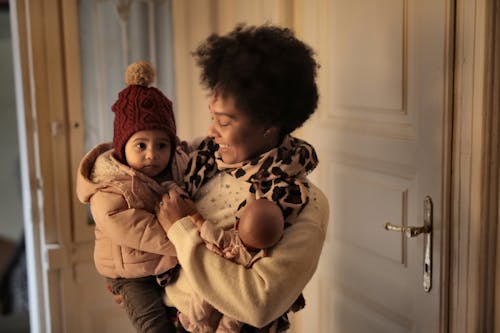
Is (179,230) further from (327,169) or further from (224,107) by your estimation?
(327,169)

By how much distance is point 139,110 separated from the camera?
60.2 inches

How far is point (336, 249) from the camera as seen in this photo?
2150 mm

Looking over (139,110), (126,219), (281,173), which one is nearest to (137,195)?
(126,219)

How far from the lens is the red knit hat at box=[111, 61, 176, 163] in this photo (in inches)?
60.2

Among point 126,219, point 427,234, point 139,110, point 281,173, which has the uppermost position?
point 139,110

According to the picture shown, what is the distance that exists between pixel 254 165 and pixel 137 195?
0.97 ft

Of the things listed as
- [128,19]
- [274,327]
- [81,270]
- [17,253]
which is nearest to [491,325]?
[274,327]

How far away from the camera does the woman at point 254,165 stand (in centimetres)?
130

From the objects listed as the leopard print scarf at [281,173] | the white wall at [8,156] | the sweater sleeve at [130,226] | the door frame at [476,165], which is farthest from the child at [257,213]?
the white wall at [8,156]

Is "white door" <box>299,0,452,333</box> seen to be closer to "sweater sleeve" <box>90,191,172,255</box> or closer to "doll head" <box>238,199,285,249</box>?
"doll head" <box>238,199,285,249</box>

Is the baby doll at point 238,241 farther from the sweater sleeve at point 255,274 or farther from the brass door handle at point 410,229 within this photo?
the brass door handle at point 410,229

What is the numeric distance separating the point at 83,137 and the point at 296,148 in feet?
4.55

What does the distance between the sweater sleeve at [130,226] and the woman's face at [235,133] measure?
22cm

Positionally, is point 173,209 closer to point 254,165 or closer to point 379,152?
point 254,165
